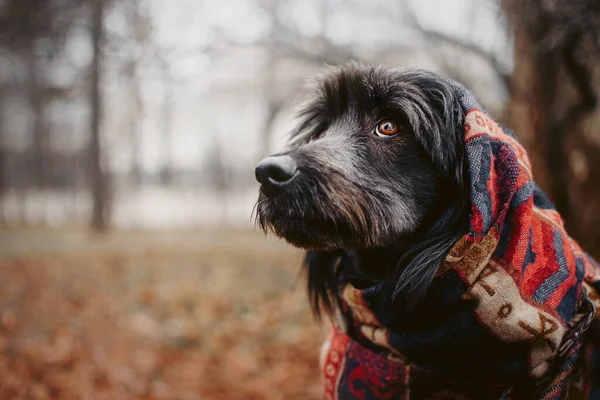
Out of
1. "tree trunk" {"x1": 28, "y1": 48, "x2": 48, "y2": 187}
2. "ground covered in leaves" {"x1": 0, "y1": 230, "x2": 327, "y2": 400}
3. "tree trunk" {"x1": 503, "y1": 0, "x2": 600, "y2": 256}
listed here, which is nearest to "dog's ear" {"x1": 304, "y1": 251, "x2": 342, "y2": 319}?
"ground covered in leaves" {"x1": 0, "y1": 230, "x2": 327, "y2": 400}

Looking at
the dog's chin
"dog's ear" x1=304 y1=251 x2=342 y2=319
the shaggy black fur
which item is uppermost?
the shaggy black fur

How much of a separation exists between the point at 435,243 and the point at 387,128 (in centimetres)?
54

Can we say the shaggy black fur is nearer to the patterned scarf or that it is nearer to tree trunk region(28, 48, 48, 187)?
the patterned scarf

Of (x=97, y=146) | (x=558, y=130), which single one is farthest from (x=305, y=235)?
(x=97, y=146)

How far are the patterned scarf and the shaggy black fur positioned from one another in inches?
4.7

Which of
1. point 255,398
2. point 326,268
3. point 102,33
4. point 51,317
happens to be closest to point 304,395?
point 255,398

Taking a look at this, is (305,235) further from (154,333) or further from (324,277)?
(154,333)

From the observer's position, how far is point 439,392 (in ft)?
5.88

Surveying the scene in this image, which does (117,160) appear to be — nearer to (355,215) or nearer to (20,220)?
(20,220)

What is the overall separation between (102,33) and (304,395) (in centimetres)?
845

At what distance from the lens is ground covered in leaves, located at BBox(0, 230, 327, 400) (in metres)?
3.34

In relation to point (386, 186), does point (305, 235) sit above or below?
below

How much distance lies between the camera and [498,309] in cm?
159

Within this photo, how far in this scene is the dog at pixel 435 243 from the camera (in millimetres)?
1604
